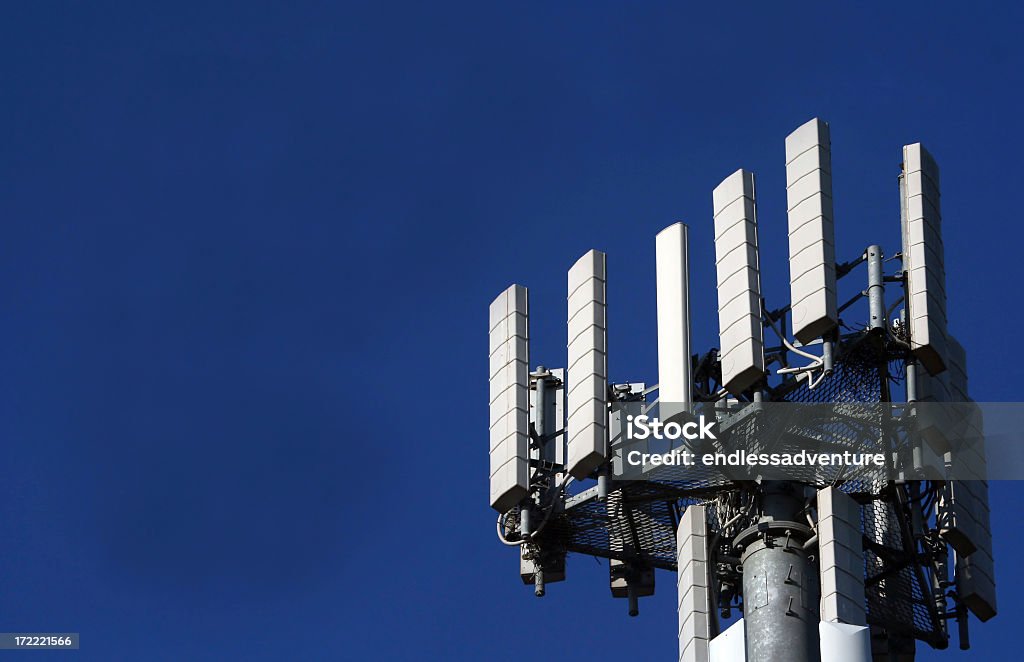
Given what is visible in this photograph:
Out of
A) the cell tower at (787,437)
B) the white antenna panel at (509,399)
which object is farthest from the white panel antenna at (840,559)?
the white antenna panel at (509,399)

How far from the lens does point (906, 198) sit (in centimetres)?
4916

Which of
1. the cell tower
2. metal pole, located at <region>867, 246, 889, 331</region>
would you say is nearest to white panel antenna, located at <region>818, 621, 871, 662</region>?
the cell tower

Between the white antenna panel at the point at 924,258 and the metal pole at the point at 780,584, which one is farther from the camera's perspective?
the white antenna panel at the point at 924,258

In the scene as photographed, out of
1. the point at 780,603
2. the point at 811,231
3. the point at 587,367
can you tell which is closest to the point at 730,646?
the point at 780,603

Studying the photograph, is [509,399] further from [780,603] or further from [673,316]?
[780,603]

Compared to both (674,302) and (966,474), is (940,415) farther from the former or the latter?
(674,302)

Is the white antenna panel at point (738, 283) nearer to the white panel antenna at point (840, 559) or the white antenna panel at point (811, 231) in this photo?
the white antenna panel at point (811, 231)

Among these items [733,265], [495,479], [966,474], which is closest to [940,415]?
[966,474]

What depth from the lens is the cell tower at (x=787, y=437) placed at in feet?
153

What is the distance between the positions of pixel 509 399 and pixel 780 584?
6.40m

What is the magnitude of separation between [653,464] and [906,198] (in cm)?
699

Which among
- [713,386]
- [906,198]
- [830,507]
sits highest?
[906,198]

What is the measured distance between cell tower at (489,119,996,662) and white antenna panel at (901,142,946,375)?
0.04 meters

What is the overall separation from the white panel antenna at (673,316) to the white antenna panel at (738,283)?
643 millimetres
